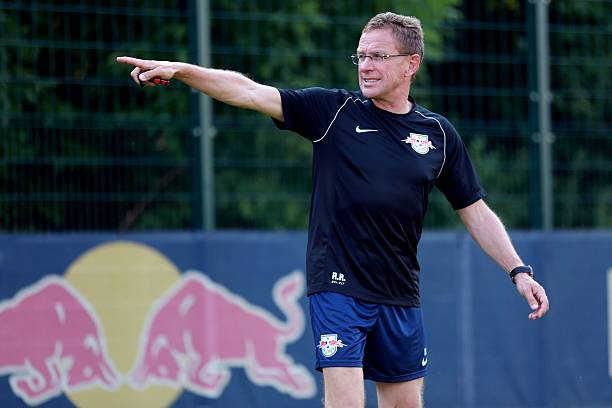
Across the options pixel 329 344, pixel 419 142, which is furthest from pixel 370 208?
pixel 329 344

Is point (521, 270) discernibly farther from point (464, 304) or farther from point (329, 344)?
point (464, 304)

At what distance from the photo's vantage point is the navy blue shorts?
18.7ft

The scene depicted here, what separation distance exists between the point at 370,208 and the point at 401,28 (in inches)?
36.7

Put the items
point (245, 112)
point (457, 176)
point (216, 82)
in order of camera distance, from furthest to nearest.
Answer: point (245, 112)
point (457, 176)
point (216, 82)

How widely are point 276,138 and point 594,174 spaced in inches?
107

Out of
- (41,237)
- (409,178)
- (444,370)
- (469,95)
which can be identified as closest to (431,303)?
(444,370)

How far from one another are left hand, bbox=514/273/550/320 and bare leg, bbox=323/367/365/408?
91cm

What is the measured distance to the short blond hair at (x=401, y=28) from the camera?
5988 millimetres

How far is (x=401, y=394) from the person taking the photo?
6027 millimetres

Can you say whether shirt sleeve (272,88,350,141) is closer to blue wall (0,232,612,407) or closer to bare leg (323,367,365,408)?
bare leg (323,367,365,408)

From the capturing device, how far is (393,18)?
5996 mm

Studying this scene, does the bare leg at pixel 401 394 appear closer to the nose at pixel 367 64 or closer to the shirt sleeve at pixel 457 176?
the shirt sleeve at pixel 457 176

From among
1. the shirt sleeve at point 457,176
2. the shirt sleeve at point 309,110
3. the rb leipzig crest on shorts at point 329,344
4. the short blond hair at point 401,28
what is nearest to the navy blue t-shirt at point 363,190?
the shirt sleeve at point 309,110

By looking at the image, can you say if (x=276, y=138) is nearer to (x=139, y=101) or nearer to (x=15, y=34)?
(x=139, y=101)
